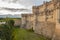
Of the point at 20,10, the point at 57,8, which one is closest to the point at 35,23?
the point at 20,10

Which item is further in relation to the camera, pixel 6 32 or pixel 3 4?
pixel 3 4

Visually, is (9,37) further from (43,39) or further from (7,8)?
(7,8)

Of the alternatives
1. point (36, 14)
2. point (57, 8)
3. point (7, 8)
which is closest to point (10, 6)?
point (7, 8)

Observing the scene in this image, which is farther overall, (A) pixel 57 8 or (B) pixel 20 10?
(B) pixel 20 10

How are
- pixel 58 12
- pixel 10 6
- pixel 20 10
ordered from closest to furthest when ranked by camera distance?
pixel 58 12 → pixel 10 6 → pixel 20 10

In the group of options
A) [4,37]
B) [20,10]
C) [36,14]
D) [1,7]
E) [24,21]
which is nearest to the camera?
[4,37]

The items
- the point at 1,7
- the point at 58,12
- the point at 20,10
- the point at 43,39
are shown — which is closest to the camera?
the point at 58,12

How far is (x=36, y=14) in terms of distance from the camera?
15.9 metres

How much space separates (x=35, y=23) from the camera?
16.0m

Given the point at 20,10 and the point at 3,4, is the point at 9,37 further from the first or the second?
the point at 20,10

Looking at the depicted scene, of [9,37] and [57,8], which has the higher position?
[57,8]

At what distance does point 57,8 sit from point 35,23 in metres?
6.90

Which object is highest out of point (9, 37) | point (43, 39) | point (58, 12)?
point (58, 12)

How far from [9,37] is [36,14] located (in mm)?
9170
